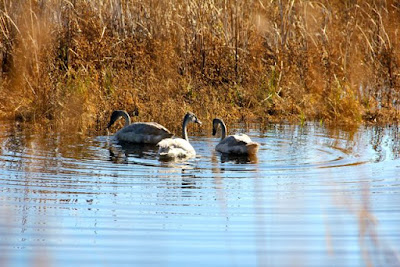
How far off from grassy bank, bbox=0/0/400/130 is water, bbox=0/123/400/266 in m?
2.12

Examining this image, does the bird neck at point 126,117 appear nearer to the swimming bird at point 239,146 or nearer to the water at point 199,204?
the water at point 199,204

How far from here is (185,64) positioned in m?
16.7

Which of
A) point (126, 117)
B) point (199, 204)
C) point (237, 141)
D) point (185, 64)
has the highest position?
point (185, 64)

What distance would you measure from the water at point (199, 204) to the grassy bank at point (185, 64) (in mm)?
2116

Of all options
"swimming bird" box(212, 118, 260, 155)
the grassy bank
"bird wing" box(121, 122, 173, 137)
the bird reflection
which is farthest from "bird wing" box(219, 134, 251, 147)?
the grassy bank

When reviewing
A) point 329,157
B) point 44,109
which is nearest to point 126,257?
point 329,157

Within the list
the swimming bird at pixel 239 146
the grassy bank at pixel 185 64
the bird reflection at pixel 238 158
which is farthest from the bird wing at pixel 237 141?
the grassy bank at pixel 185 64

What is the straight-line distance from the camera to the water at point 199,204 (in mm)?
6414

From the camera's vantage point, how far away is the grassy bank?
15180mm

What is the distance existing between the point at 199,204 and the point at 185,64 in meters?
8.60

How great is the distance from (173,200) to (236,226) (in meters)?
1.38

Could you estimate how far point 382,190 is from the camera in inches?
364

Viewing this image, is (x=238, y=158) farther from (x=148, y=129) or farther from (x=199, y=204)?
(x=199, y=204)

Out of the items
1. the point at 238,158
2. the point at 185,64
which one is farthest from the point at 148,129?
the point at 185,64
